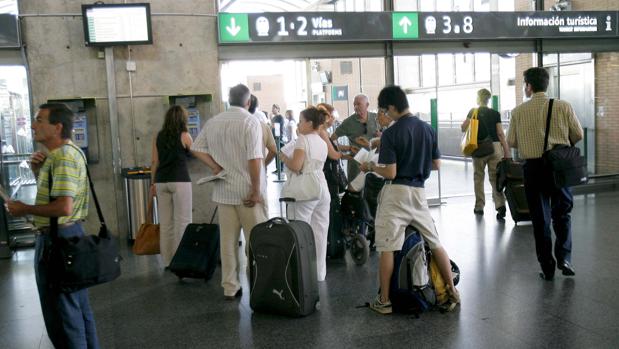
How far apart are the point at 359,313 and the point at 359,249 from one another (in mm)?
1417

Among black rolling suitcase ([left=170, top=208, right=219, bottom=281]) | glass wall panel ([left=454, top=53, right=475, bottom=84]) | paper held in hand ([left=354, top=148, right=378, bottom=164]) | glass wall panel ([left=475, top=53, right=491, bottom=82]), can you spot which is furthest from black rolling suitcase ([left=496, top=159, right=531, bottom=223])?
glass wall panel ([left=454, top=53, right=475, bottom=84])

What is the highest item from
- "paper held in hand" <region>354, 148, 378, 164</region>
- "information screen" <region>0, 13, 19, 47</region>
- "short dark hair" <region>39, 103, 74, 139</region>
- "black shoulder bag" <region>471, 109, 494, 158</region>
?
"information screen" <region>0, 13, 19, 47</region>

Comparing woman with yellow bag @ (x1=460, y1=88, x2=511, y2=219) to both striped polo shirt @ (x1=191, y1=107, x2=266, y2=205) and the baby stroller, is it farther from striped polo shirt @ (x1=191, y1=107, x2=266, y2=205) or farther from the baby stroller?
striped polo shirt @ (x1=191, y1=107, x2=266, y2=205)

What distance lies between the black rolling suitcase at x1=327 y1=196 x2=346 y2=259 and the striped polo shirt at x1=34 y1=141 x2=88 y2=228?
125 inches

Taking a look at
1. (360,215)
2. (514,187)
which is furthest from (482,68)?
(360,215)

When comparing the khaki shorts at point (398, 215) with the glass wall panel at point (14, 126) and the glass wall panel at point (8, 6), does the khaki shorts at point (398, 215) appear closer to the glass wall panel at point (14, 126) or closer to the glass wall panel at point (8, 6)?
the glass wall panel at point (8, 6)

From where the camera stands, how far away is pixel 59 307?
116 inches

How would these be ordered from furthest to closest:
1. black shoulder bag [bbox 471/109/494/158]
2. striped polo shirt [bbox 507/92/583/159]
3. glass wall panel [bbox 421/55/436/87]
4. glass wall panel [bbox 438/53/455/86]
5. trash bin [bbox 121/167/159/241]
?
glass wall panel [bbox 421/55/436/87] → glass wall panel [bbox 438/53/455/86] → black shoulder bag [bbox 471/109/494/158] → trash bin [bbox 121/167/159/241] → striped polo shirt [bbox 507/92/583/159]

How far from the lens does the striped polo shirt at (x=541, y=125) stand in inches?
190

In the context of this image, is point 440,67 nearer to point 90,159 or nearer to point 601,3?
point 601,3

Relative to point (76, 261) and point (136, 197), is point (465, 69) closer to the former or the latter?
point (136, 197)

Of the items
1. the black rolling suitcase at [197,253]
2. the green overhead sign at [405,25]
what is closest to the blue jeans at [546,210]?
the black rolling suitcase at [197,253]

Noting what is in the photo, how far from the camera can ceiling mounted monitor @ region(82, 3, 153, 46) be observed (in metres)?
6.87

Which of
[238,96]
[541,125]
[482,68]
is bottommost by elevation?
[541,125]
